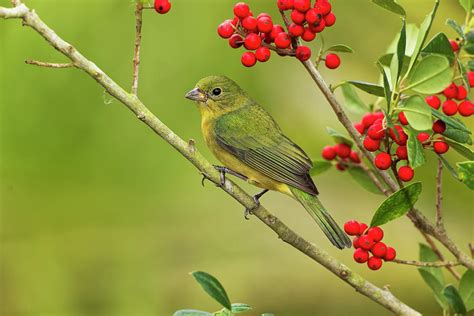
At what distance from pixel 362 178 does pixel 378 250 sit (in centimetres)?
38

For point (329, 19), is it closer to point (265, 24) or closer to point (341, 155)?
point (265, 24)

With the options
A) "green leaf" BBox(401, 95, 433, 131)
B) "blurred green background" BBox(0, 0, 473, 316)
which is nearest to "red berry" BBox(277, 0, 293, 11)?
A: "green leaf" BBox(401, 95, 433, 131)

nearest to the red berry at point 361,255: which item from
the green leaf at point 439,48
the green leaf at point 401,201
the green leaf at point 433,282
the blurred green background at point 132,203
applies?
the green leaf at point 401,201

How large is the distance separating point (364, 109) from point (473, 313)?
60cm

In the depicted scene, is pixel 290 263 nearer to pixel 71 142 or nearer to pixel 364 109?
pixel 71 142

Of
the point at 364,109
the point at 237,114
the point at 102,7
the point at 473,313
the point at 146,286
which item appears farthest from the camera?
the point at 102,7

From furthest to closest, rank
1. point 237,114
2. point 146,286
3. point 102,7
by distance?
point 102,7 < point 146,286 < point 237,114

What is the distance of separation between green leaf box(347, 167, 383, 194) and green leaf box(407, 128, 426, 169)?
50cm

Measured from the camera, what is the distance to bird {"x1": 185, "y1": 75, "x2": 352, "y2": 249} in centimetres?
212

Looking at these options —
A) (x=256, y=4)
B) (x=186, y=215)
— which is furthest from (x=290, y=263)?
(x=256, y=4)

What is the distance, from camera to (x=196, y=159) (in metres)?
1.45

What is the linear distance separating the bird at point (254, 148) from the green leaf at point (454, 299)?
41 cm

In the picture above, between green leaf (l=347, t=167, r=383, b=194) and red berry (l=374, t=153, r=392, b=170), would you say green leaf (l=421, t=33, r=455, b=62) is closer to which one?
red berry (l=374, t=153, r=392, b=170)

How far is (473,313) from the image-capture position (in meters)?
1.66
